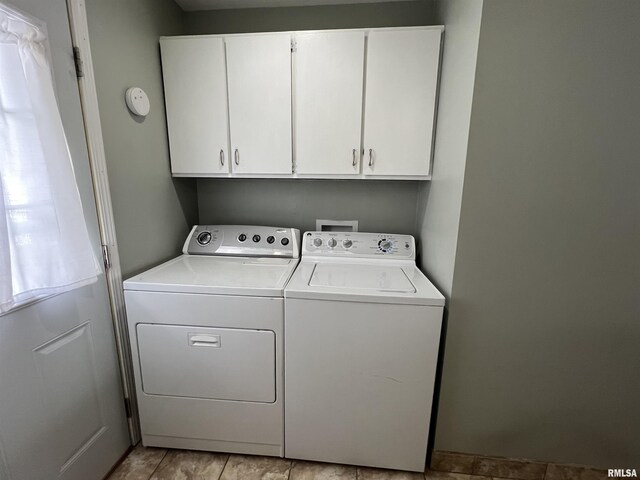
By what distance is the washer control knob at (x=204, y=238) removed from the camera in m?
1.78

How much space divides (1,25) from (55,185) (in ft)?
1.54

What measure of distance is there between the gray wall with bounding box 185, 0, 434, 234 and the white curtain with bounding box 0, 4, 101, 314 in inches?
40.4

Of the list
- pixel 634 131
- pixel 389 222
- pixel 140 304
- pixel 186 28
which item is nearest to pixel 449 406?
pixel 389 222

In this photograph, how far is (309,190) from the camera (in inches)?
75.8

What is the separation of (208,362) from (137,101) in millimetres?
1338

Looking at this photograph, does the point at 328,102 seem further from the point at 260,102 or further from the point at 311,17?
the point at 311,17

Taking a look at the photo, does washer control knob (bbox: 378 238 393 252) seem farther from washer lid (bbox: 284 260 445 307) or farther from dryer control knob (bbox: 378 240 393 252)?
washer lid (bbox: 284 260 445 307)

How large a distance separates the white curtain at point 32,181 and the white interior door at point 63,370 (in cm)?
10

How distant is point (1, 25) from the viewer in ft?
2.63

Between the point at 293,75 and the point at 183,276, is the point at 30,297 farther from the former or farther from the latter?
A: the point at 293,75

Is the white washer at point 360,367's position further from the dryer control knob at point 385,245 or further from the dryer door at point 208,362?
the dryer control knob at point 385,245

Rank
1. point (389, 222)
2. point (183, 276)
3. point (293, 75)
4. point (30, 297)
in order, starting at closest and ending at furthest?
1. point (30, 297)
2. point (183, 276)
3. point (293, 75)
4. point (389, 222)

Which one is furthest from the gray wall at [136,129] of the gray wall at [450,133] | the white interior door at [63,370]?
the gray wall at [450,133]

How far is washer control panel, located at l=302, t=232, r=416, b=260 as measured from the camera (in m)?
1.68
